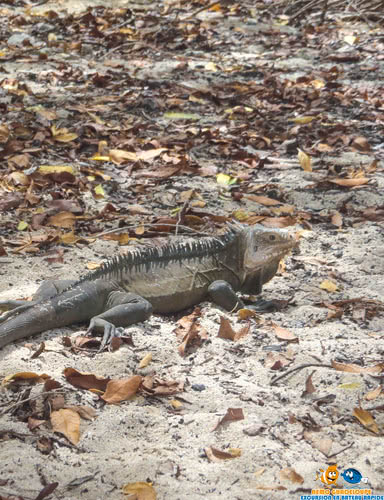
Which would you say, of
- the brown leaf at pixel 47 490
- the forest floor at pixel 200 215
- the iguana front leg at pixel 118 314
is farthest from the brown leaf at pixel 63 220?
the brown leaf at pixel 47 490

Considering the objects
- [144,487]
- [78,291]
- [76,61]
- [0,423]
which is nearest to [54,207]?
[78,291]

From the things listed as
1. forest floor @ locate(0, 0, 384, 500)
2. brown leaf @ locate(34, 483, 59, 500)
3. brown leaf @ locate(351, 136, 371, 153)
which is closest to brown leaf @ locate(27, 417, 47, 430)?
forest floor @ locate(0, 0, 384, 500)

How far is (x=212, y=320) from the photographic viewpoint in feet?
14.0

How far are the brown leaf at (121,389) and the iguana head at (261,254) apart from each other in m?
1.61

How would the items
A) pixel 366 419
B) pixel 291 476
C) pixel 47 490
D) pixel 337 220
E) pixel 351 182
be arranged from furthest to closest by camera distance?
pixel 351 182 < pixel 337 220 < pixel 366 419 < pixel 291 476 < pixel 47 490

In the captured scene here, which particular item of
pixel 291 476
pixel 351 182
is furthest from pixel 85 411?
pixel 351 182

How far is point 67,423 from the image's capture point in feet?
10.0

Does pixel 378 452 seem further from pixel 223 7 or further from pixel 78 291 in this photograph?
pixel 223 7

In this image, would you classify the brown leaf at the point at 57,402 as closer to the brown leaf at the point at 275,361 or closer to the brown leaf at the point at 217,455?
the brown leaf at the point at 217,455

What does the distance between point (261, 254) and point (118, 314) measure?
1.12m

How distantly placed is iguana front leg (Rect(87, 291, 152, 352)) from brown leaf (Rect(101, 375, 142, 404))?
46 centimetres

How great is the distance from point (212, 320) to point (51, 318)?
0.94m

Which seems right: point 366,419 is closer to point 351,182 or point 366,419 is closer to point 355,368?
point 355,368

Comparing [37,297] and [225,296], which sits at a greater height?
[37,297]
